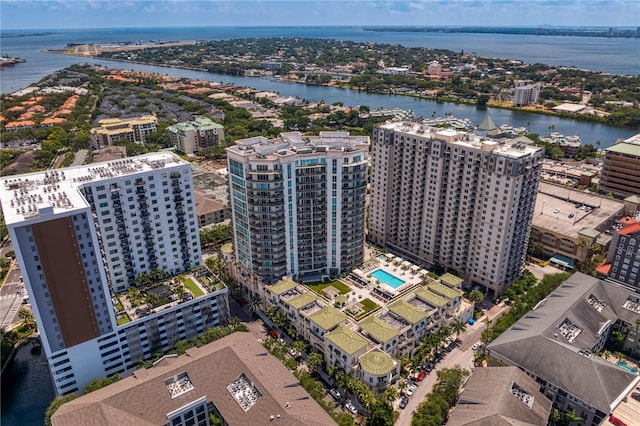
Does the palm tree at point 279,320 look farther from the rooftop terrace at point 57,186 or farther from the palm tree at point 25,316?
the palm tree at point 25,316

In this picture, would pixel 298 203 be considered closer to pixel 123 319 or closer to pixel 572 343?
pixel 123 319

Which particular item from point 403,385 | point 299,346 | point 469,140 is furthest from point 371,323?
point 469,140

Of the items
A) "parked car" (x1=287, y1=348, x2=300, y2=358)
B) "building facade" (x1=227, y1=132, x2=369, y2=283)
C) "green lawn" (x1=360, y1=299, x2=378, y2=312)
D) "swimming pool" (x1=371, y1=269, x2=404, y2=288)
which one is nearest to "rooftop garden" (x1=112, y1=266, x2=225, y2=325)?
"building facade" (x1=227, y1=132, x2=369, y2=283)

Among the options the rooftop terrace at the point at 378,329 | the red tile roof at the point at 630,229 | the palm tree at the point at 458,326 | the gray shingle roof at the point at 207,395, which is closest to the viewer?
the gray shingle roof at the point at 207,395

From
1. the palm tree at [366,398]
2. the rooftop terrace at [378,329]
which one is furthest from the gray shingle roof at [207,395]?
the rooftop terrace at [378,329]

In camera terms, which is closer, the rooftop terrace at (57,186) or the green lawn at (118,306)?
the rooftop terrace at (57,186)

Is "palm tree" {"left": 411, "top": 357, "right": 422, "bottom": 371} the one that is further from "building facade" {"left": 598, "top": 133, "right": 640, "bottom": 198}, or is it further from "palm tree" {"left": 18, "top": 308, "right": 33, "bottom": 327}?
"building facade" {"left": 598, "top": 133, "right": 640, "bottom": 198}

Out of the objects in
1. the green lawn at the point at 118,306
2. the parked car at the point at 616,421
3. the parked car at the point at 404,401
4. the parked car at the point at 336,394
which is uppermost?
the green lawn at the point at 118,306
